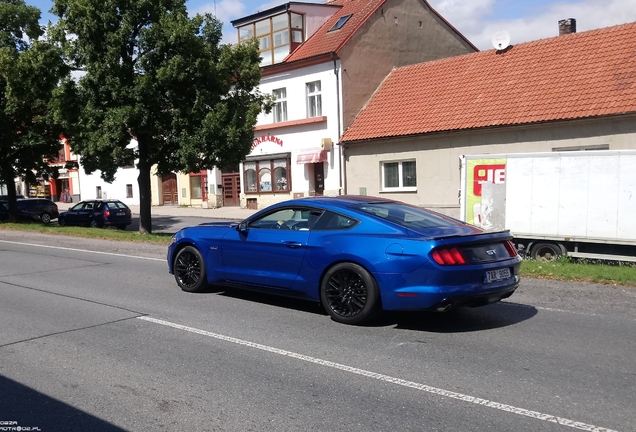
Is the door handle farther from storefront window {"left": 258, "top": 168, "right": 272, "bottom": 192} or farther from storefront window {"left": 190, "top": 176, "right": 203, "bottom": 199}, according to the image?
storefront window {"left": 190, "top": 176, "right": 203, "bottom": 199}

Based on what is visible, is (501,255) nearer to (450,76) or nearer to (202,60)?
(202,60)

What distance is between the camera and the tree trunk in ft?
63.1

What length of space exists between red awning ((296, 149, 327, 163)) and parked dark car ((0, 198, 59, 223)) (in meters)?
13.9

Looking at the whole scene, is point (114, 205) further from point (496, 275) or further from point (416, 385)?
point (416, 385)

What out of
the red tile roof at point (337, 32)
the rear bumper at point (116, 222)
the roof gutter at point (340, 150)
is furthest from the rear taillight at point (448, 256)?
the rear bumper at point (116, 222)

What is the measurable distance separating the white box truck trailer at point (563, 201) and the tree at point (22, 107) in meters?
13.7

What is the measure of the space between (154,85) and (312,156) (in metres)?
12.2

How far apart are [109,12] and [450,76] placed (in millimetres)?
13742

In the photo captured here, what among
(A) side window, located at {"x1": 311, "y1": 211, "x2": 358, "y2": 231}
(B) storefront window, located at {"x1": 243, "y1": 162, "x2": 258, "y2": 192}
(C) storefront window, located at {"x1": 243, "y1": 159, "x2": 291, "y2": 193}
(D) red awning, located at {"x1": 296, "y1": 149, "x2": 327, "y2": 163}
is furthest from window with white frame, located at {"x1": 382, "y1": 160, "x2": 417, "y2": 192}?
(A) side window, located at {"x1": 311, "y1": 211, "x2": 358, "y2": 231}

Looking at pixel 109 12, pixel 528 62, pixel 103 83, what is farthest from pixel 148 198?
pixel 528 62

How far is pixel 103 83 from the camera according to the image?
18.0 meters

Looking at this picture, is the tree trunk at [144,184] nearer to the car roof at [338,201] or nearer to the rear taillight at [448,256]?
the car roof at [338,201]

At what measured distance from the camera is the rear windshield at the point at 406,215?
7.16m

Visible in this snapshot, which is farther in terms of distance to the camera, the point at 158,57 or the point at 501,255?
the point at 158,57
